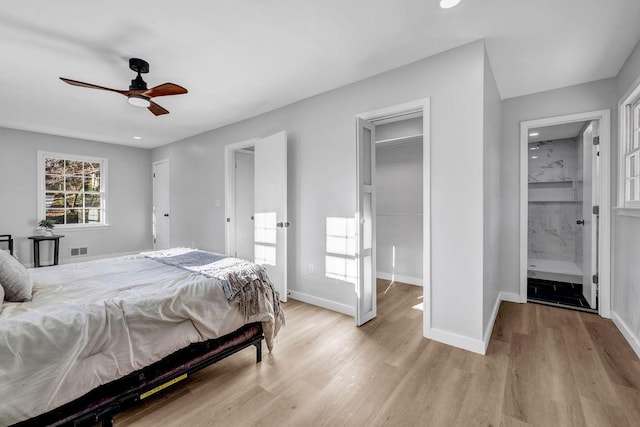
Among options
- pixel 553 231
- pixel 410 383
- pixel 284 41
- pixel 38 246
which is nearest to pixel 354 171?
pixel 284 41

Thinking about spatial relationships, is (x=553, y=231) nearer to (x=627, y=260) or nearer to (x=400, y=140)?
(x=627, y=260)

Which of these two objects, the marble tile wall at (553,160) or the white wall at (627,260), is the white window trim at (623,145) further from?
the marble tile wall at (553,160)

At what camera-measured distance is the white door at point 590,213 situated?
10.2ft

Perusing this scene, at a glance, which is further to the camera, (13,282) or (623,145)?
(623,145)

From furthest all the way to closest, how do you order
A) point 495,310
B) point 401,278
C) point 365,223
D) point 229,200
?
point 229,200, point 401,278, point 495,310, point 365,223

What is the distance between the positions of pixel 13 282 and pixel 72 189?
5261 mm

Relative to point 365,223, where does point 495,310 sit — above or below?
below

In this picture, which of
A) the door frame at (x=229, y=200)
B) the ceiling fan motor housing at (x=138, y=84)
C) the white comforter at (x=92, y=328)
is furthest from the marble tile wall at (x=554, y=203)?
the ceiling fan motor housing at (x=138, y=84)

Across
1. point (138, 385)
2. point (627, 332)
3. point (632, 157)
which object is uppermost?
point (632, 157)

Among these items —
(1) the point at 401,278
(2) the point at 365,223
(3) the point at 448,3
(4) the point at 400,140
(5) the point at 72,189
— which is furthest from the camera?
(5) the point at 72,189

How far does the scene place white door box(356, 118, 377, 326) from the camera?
2793 mm

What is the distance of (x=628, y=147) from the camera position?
261 centimetres

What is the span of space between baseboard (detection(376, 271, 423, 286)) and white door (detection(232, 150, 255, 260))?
233cm

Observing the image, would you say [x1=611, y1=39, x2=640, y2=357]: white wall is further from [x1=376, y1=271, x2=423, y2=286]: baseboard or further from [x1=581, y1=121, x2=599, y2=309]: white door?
[x1=376, y1=271, x2=423, y2=286]: baseboard
